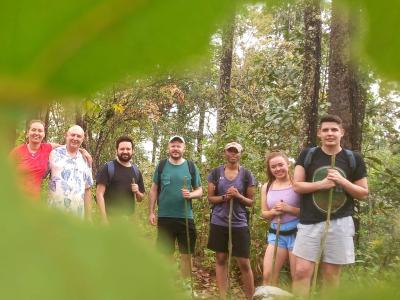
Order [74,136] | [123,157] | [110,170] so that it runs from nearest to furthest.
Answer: [74,136] → [110,170] → [123,157]

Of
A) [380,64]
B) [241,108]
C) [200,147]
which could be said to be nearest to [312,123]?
[200,147]

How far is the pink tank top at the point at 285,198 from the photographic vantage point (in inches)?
109

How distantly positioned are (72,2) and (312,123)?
4.08 metres

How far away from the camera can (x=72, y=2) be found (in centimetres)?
10

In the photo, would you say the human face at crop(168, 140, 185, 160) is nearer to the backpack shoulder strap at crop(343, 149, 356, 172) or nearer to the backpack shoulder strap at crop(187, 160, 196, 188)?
the backpack shoulder strap at crop(187, 160, 196, 188)

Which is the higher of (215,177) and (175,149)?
(175,149)

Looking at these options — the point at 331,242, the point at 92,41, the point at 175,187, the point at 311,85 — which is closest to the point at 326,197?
the point at 331,242

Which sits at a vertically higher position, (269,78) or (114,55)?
(269,78)

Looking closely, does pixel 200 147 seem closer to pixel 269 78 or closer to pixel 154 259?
pixel 269 78

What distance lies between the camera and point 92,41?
0.11m

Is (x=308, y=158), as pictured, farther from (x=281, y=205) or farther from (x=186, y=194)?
(x=186, y=194)

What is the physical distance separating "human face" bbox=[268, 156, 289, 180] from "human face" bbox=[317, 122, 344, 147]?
1.81 ft

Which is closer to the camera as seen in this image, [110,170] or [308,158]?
[308,158]

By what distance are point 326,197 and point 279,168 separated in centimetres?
60
